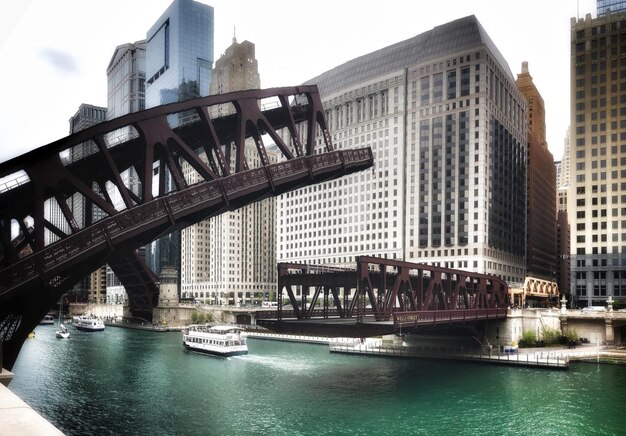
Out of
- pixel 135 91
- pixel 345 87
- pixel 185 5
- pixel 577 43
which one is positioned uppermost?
pixel 577 43

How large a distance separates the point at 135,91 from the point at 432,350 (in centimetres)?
5359

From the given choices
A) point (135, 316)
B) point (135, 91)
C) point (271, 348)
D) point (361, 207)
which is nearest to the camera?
point (135, 91)

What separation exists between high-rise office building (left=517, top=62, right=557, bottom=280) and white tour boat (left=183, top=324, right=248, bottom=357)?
311ft

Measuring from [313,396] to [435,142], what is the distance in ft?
279

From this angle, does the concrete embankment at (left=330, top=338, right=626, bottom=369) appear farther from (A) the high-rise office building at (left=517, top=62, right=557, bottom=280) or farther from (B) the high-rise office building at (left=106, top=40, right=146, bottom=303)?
(A) the high-rise office building at (left=517, top=62, right=557, bottom=280)

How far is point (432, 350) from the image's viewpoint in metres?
72.2

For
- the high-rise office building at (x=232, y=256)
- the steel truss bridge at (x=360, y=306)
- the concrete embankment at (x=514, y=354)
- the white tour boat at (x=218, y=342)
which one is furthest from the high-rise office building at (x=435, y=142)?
the white tour boat at (x=218, y=342)

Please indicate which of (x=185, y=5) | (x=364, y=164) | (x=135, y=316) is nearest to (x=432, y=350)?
(x=364, y=164)

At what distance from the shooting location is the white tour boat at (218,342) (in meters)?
71.4

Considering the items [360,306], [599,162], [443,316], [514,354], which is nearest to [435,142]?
[599,162]

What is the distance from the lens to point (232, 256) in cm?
16388

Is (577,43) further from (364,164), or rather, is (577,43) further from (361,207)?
(364,164)

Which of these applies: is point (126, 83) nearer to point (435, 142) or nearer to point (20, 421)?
point (20, 421)

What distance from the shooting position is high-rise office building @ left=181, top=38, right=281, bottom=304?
16362 centimetres
